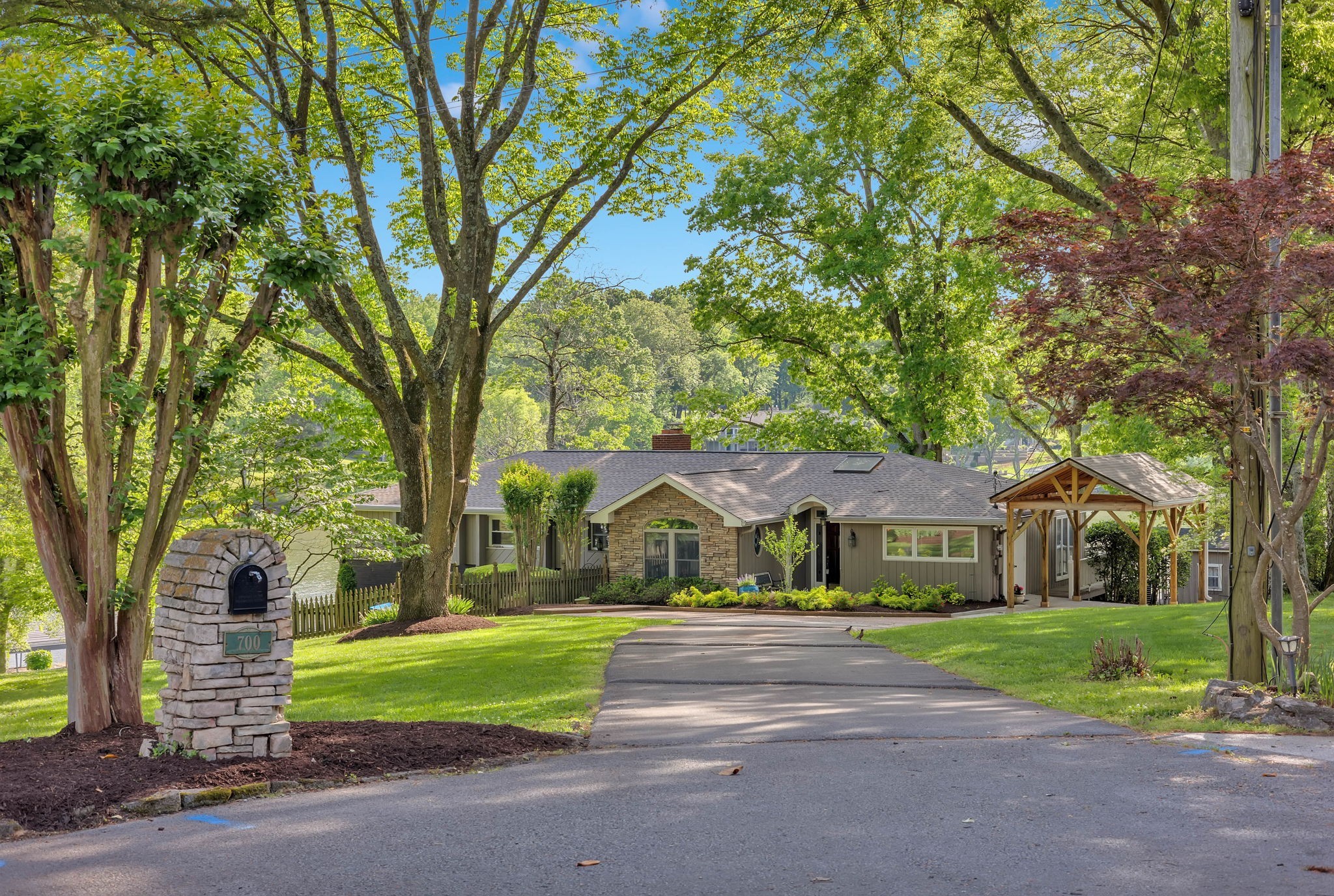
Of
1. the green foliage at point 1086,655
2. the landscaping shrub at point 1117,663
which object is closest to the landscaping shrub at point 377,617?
the green foliage at point 1086,655

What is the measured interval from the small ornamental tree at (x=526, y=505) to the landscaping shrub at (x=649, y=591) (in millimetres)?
2169

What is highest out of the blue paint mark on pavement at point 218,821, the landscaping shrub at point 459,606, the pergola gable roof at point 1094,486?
the pergola gable roof at point 1094,486

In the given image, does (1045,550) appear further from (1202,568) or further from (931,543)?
(1202,568)

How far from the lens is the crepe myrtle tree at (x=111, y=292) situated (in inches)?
333

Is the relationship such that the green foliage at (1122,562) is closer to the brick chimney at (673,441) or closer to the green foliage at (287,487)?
the brick chimney at (673,441)

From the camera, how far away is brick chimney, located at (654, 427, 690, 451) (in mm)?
36875

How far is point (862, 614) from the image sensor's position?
24.7 meters

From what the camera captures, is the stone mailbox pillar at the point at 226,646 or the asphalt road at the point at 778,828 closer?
the asphalt road at the point at 778,828

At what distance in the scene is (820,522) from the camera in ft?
95.8

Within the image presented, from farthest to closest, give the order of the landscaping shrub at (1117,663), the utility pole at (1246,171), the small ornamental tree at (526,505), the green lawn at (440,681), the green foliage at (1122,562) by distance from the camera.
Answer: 1. the green foliage at (1122,562)
2. the small ornamental tree at (526,505)
3. the landscaping shrub at (1117,663)
4. the green lawn at (440,681)
5. the utility pole at (1246,171)

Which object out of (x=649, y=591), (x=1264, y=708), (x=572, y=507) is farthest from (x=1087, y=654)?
(x=572, y=507)

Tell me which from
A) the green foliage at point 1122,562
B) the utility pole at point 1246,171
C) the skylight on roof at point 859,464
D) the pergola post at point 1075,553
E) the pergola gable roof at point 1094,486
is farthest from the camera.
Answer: the skylight on roof at point 859,464

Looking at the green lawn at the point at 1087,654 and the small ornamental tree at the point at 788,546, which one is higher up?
the small ornamental tree at the point at 788,546

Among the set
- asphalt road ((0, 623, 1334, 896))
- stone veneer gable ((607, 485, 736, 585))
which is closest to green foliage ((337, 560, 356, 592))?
stone veneer gable ((607, 485, 736, 585))
